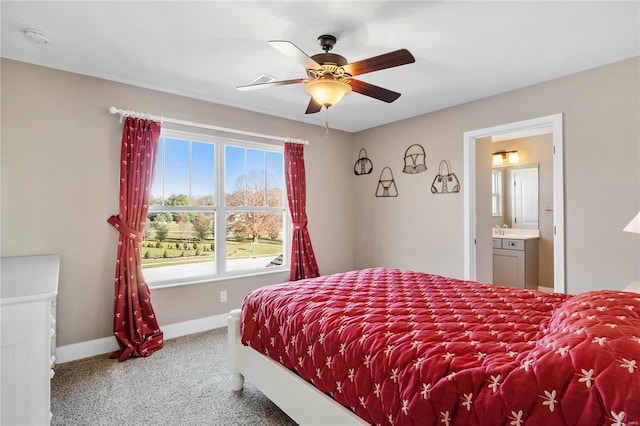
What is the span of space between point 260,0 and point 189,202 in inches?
89.9

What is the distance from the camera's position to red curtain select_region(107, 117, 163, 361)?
301 centimetres

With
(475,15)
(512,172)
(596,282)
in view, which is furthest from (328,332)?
(512,172)

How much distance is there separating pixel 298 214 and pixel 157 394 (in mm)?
2500

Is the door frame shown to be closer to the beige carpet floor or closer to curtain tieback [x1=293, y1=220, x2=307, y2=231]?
curtain tieback [x1=293, y1=220, x2=307, y2=231]

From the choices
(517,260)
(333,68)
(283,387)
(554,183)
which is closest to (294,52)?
(333,68)

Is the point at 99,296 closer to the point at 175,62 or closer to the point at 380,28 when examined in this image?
the point at 175,62

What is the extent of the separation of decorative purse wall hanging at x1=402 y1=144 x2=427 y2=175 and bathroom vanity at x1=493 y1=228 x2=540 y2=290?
1974mm

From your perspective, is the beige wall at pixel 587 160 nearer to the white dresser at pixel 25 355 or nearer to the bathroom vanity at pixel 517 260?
the bathroom vanity at pixel 517 260

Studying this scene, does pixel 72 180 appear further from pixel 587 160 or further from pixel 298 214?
pixel 587 160

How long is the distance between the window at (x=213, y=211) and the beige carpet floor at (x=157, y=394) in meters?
0.87

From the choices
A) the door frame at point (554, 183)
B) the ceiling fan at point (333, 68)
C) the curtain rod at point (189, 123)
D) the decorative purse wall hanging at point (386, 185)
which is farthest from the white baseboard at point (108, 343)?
the door frame at point (554, 183)

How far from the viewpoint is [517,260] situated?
4891 millimetres

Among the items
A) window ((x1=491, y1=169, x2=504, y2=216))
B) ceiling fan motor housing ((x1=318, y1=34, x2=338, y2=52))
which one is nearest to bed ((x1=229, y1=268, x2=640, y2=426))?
ceiling fan motor housing ((x1=318, y1=34, x2=338, y2=52))

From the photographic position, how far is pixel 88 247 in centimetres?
300
